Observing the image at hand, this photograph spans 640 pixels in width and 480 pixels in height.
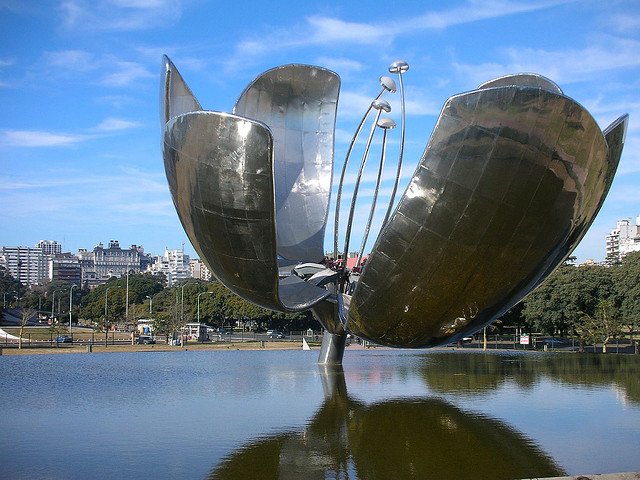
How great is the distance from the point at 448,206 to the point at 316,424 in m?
4.64

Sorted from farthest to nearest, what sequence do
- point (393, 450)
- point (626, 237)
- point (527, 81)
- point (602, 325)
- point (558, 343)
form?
1. point (626, 237)
2. point (558, 343)
3. point (602, 325)
4. point (527, 81)
5. point (393, 450)

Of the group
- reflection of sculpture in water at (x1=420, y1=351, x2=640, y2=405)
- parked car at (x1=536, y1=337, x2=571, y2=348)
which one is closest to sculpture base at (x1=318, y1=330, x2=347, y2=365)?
reflection of sculpture in water at (x1=420, y1=351, x2=640, y2=405)

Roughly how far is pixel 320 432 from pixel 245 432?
1282 mm

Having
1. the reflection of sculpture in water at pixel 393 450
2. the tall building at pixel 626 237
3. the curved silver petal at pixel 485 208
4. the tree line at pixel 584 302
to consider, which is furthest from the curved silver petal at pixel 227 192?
the tall building at pixel 626 237

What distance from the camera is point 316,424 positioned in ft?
48.5

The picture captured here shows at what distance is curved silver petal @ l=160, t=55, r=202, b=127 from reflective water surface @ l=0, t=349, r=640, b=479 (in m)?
6.48

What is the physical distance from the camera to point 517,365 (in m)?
30.4

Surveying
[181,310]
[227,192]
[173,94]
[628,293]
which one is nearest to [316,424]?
[227,192]

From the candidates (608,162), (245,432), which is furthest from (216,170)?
(608,162)

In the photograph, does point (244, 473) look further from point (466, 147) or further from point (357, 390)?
point (357, 390)

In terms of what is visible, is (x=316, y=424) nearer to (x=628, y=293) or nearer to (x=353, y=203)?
(x=353, y=203)

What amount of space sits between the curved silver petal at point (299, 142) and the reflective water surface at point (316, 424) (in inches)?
162

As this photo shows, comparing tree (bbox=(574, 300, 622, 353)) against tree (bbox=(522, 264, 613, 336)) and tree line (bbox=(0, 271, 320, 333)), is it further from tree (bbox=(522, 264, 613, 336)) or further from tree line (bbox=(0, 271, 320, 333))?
tree line (bbox=(0, 271, 320, 333))

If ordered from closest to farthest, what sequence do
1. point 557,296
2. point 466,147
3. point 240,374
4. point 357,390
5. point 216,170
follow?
point 466,147 < point 216,170 < point 357,390 < point 240,374 < point 557,296
